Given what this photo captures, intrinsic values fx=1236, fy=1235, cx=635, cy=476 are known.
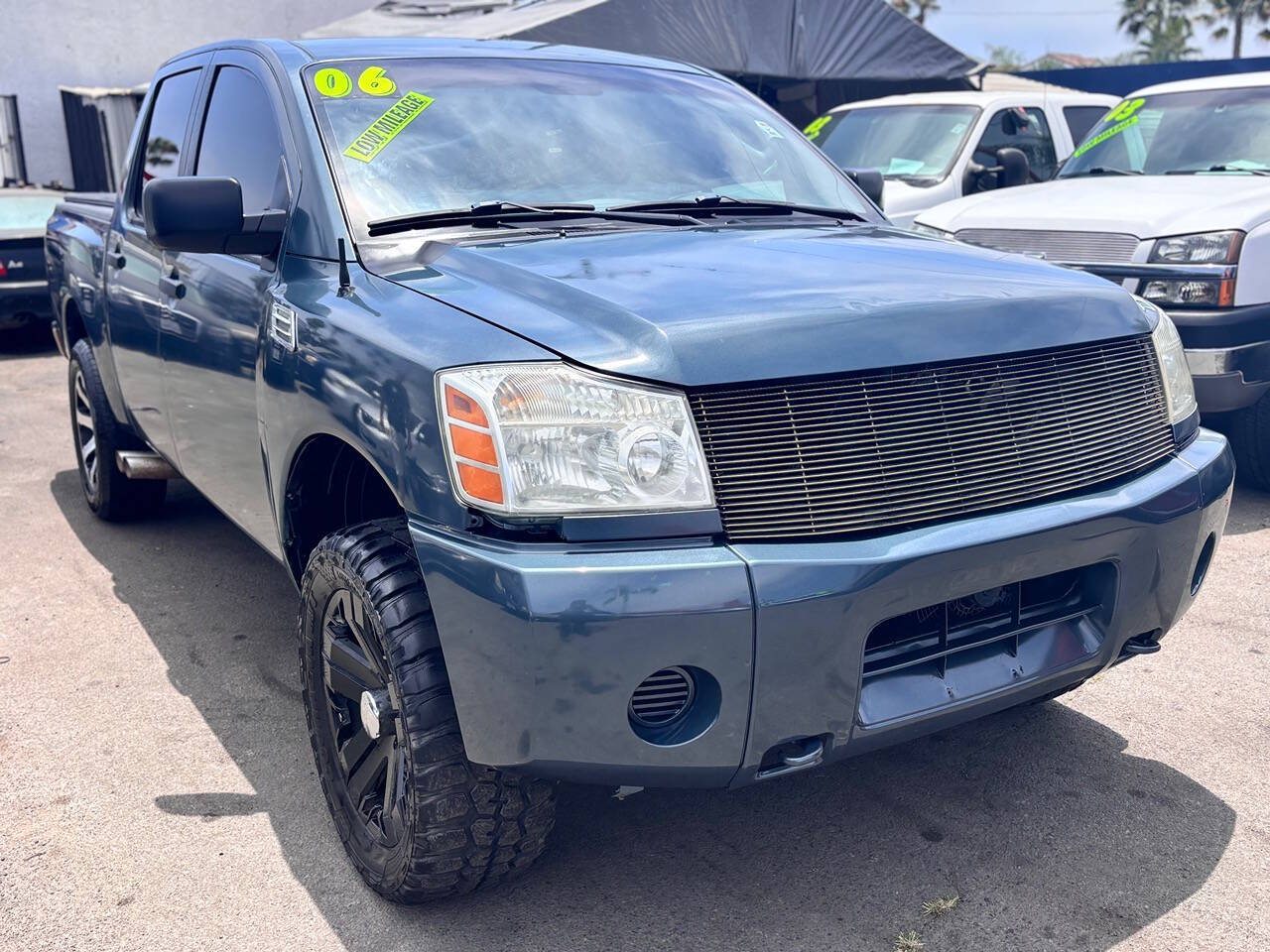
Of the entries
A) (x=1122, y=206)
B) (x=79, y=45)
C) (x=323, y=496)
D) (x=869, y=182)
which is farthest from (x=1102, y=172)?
(x=79, y=45)

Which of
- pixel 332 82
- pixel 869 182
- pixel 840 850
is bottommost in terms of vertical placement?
pixel 840 850

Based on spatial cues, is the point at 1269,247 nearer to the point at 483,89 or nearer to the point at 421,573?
the point at 483,89

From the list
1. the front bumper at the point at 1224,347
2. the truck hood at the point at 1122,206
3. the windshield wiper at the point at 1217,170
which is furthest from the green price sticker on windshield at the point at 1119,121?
the front bumper at the point at 1224,347

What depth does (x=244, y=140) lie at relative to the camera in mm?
3545

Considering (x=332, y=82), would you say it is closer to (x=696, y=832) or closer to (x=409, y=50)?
(x=409, y=50)

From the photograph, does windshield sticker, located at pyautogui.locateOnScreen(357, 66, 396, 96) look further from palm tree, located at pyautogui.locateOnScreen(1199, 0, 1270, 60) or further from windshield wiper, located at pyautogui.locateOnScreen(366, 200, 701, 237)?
palm tree, located at pyautogui.locateOnScreen(1199, 0, 1270, 60)

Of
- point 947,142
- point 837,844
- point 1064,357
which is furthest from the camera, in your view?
point 947,142

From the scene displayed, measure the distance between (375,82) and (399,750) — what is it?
1802 mm

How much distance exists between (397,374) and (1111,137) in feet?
19.6

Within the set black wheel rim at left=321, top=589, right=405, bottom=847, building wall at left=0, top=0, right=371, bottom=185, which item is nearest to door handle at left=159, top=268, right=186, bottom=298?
black wheel rim at left=321, top=589, right=405, bottom=847

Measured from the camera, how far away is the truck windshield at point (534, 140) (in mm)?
3078

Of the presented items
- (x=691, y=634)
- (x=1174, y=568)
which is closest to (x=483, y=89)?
(x=691, y=634)

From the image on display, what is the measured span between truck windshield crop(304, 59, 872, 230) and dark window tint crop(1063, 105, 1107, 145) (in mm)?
6949

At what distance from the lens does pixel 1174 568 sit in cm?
267
